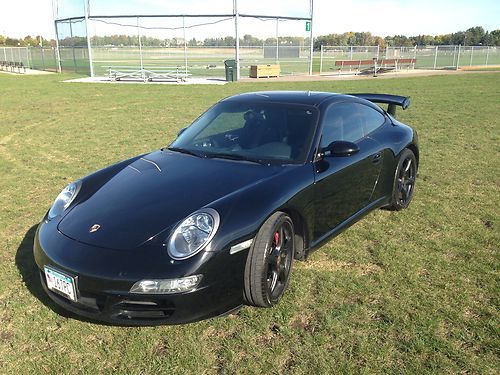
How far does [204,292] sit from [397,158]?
289 cm

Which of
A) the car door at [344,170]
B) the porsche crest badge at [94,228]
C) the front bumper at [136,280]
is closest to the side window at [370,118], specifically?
the car door at [344,170]

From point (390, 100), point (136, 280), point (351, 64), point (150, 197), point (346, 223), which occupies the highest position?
point (390, 100)

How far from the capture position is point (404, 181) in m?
4.99

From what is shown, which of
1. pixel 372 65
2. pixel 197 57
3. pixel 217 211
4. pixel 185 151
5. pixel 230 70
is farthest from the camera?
pixel 372 65

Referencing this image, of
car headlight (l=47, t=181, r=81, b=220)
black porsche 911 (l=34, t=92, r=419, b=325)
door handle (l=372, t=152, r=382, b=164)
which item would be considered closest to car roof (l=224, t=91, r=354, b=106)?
black porsche 911 (l=34, t=92, r=419, b=325)

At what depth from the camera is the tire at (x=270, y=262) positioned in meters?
2.85

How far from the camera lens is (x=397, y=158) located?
4691mm

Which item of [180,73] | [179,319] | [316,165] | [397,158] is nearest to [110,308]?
[179,319]

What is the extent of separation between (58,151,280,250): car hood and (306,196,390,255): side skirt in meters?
0.69

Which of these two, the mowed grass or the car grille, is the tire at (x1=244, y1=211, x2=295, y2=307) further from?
the car grille

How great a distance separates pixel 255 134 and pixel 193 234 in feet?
4.44

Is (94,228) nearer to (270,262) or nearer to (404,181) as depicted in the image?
(270,262)

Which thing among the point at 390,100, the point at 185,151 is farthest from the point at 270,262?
the point at 390,100

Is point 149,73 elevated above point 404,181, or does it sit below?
above
